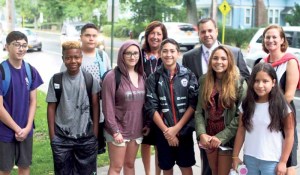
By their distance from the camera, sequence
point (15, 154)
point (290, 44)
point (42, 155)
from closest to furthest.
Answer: point (15, 154) → point (42, 155) → point (290, 44)

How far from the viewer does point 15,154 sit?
4.07m

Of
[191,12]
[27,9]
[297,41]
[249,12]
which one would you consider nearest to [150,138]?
[297,41]

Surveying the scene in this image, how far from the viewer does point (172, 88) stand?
4141 mm

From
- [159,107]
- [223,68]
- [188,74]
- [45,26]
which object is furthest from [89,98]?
[45,26]

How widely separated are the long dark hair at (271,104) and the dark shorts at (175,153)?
2.47ft

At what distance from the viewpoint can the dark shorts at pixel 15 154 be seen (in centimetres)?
397

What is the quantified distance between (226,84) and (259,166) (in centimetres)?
80

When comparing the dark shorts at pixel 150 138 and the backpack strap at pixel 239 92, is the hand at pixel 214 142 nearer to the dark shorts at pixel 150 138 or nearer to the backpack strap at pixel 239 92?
the backpack strap at pixel 239 92

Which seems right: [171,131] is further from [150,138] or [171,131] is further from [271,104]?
[271,104]

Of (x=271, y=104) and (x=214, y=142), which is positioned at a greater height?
(x=271, y=104)

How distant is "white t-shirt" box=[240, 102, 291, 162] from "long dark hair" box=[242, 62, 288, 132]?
37 millimetres

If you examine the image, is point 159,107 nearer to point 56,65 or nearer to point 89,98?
point 89,98

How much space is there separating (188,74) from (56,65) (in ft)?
50.8

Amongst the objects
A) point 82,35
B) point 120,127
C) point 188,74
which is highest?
point 82,35
